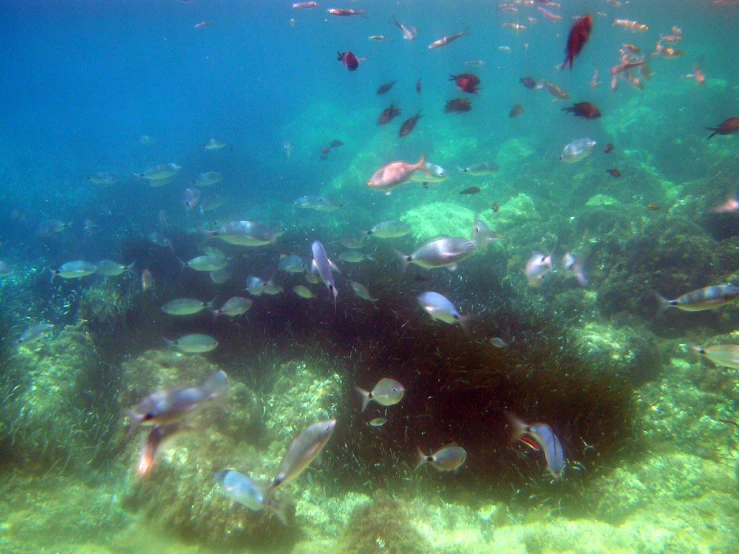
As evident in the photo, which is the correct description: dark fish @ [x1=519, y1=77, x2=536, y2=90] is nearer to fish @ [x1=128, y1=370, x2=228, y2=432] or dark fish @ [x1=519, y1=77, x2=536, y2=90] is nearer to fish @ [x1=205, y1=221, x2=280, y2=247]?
fish @ [x1=205, y1=221, x2=280, y2=247]

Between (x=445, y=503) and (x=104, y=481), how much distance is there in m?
4.49

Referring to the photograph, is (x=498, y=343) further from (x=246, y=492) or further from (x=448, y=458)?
(x=246, y=492)

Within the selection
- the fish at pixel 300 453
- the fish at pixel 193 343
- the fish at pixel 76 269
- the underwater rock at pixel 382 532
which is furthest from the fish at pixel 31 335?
the underwater rock at pixel 382 532

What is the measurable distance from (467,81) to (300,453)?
737cm

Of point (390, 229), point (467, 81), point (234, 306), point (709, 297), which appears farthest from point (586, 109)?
point (234, 306)

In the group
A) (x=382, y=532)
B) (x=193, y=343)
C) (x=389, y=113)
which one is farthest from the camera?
(x=389, y=113)

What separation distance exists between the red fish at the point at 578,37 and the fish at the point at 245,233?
180 inches

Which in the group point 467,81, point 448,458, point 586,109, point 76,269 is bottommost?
point 76,269

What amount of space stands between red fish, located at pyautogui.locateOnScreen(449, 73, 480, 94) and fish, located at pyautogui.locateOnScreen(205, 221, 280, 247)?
15.9ft

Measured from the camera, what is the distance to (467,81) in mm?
6949

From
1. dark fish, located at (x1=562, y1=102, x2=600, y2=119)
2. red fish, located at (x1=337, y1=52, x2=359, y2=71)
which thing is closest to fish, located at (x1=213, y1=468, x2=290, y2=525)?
red fish, located at (x1=337, y1=52, x2=359, y2=71)

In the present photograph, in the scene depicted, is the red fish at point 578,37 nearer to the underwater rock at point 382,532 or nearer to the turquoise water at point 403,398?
the turquoise water at point 403,398

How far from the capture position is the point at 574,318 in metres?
7.95

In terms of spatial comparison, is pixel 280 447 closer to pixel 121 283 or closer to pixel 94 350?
pixel 94 350
